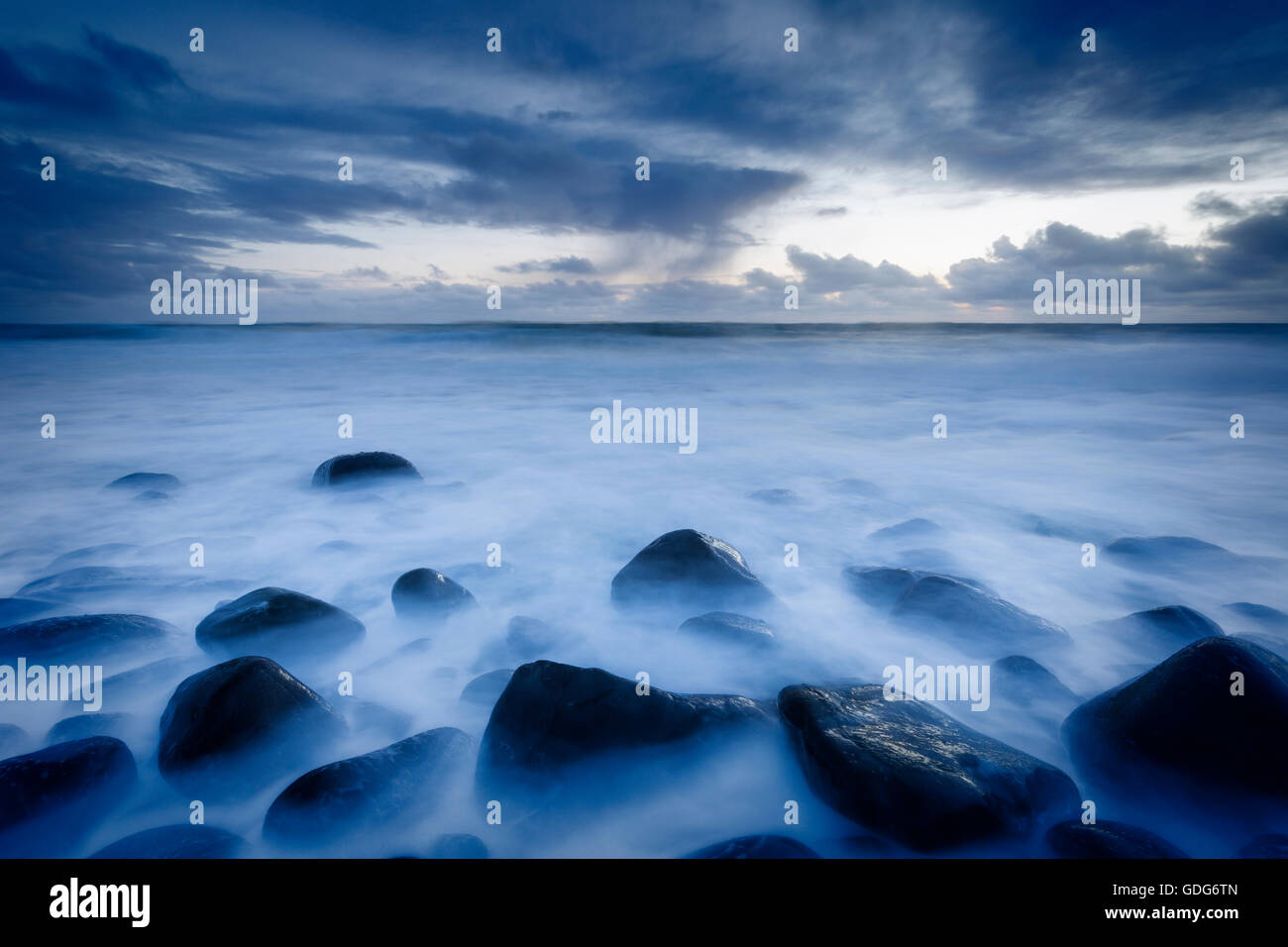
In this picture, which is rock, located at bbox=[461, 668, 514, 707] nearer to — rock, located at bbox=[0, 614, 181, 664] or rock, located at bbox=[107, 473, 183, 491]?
rock, located at bbox=[0, 614, 181, 664]

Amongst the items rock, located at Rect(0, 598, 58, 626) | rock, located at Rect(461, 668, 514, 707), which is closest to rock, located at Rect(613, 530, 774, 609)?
rock, located at Rect(461, 668, 514, 707)

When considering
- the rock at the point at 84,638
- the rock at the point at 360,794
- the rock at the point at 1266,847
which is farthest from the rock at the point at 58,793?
the rock at the point at 1266,847

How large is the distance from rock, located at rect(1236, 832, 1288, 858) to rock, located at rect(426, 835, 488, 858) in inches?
91.6

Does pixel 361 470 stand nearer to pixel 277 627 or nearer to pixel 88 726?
pixel 277 627

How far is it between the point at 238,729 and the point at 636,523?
3147mm

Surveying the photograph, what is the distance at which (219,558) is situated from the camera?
13.0ft

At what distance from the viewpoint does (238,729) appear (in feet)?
6.93

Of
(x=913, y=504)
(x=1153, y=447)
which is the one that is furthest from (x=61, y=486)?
(x=1153, y=447)

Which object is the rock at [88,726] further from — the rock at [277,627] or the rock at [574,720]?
the rock at [574,720]

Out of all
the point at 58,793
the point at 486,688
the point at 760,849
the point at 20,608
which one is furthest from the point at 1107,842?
the point at 20,608

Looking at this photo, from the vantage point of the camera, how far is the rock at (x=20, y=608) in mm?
3070

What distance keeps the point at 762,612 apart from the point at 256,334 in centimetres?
3648
